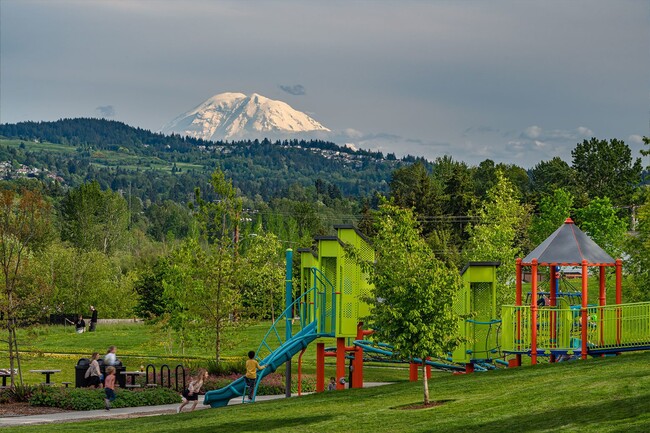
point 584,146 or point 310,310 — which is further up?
point 584,146

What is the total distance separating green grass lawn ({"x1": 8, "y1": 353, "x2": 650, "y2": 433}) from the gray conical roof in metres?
4.06

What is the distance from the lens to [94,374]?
33375mm

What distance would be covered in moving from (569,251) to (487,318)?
319 cm

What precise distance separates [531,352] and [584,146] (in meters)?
109

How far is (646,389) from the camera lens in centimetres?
1964

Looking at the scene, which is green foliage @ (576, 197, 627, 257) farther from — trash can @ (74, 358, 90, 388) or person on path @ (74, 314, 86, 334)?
trash can @ (74, 358, 90, 388)

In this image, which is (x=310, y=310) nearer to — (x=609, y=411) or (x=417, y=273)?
(x=417, y=273)

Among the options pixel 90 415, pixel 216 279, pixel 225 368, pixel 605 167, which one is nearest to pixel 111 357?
pixel 90 415

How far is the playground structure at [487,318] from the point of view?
97.0 feet

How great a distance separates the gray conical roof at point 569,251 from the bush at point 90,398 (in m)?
11.7

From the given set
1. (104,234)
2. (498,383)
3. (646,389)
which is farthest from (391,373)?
(104,234)

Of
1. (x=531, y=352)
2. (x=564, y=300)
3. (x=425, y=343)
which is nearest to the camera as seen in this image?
(x=425, y=343)

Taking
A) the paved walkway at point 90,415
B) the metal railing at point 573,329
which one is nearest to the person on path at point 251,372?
the paved walkway at point 90,415

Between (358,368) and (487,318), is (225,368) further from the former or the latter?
(487,318)
